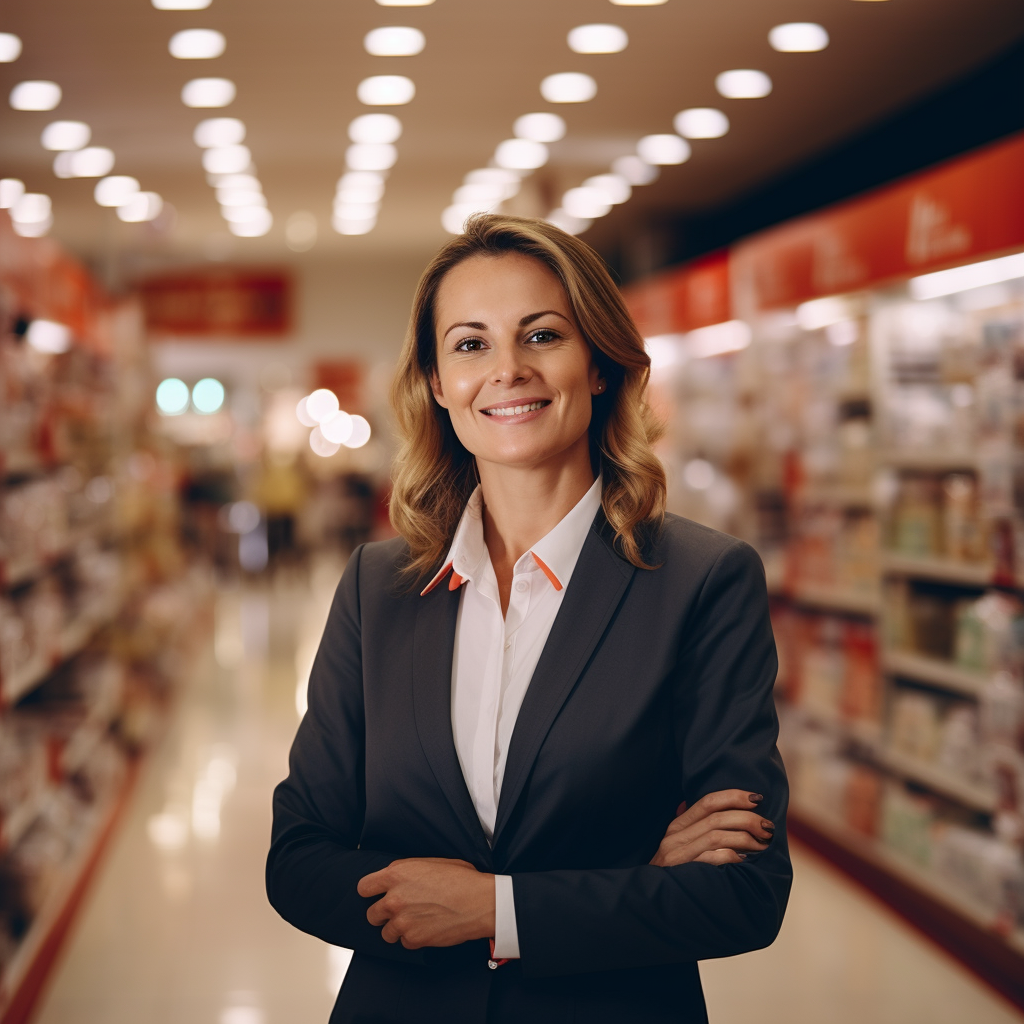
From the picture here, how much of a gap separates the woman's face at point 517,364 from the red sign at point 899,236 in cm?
258

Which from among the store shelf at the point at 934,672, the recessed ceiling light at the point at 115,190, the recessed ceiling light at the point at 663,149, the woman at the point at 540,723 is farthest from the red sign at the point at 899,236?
the recessed ceiling light at the point at 115,190

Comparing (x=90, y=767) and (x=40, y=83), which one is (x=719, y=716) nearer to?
(x=90, y=767)

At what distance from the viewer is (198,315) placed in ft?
42.1

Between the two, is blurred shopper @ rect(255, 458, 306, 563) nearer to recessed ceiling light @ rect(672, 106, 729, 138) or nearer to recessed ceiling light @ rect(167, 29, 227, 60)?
recessed ceiling light @ rect(672, 106, 729, 138)

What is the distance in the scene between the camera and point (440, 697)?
1.54m

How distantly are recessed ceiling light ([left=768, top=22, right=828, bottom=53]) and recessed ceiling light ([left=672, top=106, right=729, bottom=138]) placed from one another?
0.97 m

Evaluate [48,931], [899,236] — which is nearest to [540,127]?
[899,236]

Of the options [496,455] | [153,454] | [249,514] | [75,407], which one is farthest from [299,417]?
[496,455]

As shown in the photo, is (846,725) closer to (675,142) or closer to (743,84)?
(743,84)

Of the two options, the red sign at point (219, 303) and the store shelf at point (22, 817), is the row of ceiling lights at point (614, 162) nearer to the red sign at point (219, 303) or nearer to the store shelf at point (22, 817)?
the store shelf at point (22, 817)

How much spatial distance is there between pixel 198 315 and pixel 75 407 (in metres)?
7.86

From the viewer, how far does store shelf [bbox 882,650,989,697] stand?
160 inches

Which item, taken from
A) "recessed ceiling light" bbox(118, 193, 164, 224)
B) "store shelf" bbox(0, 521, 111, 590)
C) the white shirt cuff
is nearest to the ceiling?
"recessed ceiling light" bbox(118, 193, 164, 224)

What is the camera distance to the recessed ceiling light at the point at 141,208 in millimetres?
7945
